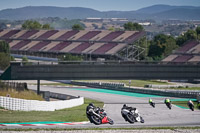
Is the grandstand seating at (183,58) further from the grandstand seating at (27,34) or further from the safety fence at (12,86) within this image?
the grandstand seating at (27,34)

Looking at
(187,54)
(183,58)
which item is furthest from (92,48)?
(183,58)

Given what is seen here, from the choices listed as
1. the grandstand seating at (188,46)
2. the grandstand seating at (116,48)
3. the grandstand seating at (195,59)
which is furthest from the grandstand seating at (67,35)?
the grandstand seating at (195,59)

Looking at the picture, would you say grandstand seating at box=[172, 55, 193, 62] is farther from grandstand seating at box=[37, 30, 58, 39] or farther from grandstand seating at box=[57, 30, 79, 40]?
grandstand seating at box=[37, 30, 58, 39]

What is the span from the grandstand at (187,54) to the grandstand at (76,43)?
12619mm

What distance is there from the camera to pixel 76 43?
149375mm

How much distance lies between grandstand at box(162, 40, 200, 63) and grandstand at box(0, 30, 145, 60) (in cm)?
1262

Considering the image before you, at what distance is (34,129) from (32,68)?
33.9 metres

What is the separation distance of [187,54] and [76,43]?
4151cm

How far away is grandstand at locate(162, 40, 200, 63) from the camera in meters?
115

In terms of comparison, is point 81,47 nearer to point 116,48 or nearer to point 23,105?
point 116,48

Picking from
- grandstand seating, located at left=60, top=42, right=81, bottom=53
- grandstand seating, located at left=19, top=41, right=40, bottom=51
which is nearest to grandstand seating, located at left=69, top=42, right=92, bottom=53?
grandstand seating, located at left=60, top=42, right=81, bottom=53

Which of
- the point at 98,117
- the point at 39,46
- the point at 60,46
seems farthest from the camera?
the point at 39,46

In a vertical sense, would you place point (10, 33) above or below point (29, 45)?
above

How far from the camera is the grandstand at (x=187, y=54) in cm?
11476
